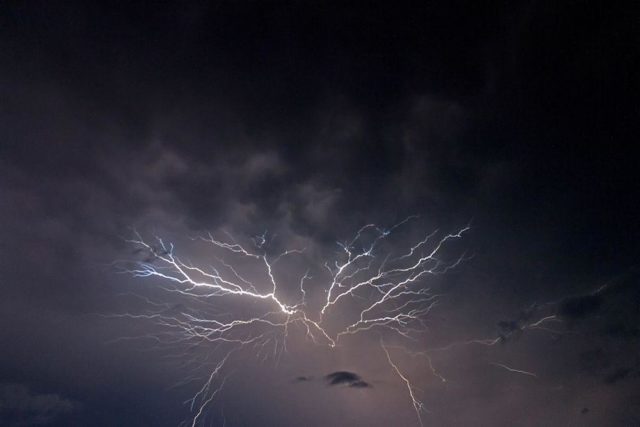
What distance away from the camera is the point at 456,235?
11.1 meters

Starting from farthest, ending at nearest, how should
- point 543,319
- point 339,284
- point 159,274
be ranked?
1. point 543,319
2. point 339,284
3. point 159,274

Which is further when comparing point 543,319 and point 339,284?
point 543,319

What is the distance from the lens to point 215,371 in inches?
407

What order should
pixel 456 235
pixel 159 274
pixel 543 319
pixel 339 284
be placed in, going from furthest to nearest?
1. pixel 543 319
2. pixel 456 235
3. pixel 339 284
4. pixel 159 274

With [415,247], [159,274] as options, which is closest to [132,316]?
[159,274]

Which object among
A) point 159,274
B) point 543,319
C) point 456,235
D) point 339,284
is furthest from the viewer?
point 543,319

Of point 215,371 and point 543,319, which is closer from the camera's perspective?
point 215,371

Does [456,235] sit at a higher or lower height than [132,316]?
higher

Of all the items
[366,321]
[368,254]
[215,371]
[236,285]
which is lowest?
[215,371]

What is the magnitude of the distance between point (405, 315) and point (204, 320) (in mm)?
6203

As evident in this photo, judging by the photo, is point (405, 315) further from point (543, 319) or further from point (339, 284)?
point (543, 319)

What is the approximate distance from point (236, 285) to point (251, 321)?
4.34 feet

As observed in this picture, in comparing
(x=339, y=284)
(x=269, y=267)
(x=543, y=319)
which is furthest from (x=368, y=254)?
(x=543, y=319)

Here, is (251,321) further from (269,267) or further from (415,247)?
(415,247)
